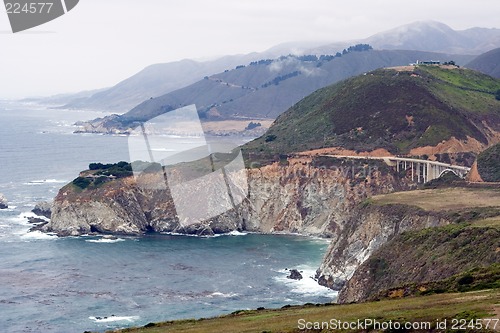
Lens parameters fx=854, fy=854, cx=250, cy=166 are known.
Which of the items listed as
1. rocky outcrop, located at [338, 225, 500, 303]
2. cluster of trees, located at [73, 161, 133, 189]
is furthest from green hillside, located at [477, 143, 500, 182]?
cluster of trees, located at [73, 161, 133, 189]

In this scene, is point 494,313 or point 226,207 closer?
point 494,313

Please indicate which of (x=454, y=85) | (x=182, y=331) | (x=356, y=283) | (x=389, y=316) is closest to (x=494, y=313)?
(x=389, y=316)

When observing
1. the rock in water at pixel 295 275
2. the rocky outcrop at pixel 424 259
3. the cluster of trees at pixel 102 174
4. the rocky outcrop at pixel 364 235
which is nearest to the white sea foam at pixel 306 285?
the rock in water at pixel 295 275

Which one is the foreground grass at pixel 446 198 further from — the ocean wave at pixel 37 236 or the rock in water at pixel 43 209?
the rock in water at pixel 43 209

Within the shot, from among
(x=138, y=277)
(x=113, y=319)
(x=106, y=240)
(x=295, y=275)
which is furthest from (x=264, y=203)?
(x=113, y=319)

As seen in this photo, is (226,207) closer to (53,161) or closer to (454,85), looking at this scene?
(454,85)

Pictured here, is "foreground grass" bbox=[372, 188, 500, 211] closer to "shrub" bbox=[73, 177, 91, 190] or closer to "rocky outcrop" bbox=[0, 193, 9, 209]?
"shrub" bbox=[73, 177, 91, 190]

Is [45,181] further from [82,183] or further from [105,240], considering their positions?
[105,240]
